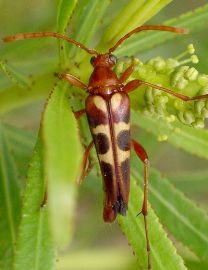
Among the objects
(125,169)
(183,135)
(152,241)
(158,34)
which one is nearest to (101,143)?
(125,169)

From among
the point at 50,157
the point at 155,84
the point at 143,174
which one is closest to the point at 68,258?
the point at 143,174

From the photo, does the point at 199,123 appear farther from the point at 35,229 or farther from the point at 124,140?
the point at 35,229

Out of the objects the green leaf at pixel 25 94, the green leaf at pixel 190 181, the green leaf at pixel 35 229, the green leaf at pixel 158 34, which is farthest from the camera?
the green leaf at pixel 190 181

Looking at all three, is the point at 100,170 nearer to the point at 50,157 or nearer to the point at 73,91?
the point at 73,91

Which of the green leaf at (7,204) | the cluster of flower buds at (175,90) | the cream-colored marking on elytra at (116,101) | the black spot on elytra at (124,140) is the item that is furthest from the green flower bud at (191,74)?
the green leaf at (7,204)

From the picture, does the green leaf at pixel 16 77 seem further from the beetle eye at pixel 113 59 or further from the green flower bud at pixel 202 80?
the green flower bud at pixel 202 80

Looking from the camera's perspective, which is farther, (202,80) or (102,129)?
(102,129)
